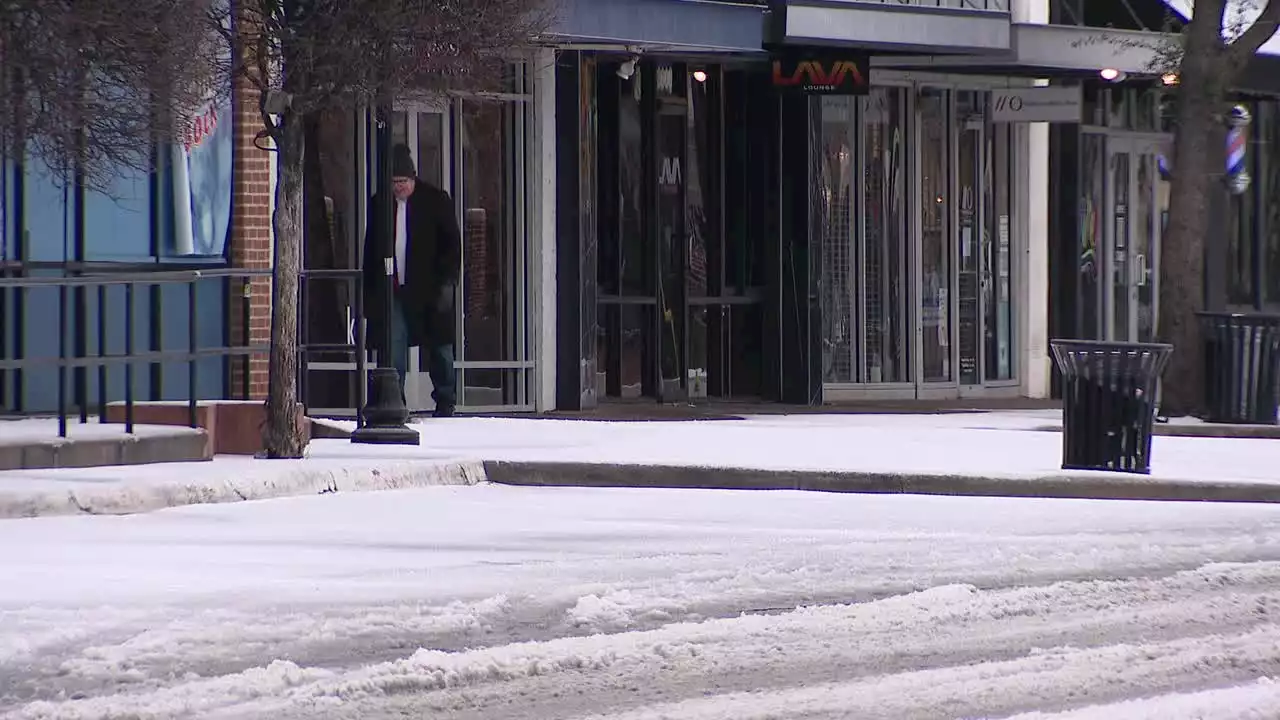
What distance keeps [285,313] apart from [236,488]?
6.83 ft

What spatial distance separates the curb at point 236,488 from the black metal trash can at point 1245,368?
7.48 m

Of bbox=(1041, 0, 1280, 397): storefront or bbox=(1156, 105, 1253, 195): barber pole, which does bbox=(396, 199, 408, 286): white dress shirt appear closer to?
bbox=(1041, 0, 1280, 397): storefront

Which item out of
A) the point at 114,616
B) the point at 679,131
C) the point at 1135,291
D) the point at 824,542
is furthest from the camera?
the point at 1135,291

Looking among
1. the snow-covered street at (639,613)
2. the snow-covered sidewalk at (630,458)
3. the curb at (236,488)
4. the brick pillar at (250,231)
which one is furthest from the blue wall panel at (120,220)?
the snow-covered street at (639,613)

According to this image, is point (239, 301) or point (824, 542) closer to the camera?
point (824, 542)

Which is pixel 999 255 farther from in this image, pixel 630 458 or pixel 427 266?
pixel 630 458

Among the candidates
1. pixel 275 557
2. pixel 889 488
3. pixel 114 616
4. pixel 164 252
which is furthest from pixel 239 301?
pixel 114 616

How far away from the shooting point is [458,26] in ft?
47.0

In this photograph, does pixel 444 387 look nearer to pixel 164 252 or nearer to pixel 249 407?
pixel 164 252

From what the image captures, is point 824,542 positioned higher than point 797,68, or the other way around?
point 797,68

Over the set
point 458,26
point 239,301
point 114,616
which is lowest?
point 114,616

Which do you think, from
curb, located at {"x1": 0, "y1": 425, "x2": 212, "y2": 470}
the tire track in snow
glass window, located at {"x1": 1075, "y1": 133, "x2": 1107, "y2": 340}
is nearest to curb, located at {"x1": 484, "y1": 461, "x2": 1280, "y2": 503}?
curb, located at {"x1": 0, "y1": 425, "x2": 212, "y2": 470}

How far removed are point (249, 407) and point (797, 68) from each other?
8.77 m

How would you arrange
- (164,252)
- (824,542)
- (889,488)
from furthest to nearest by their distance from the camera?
(164,252), (889,488), (824,542)
